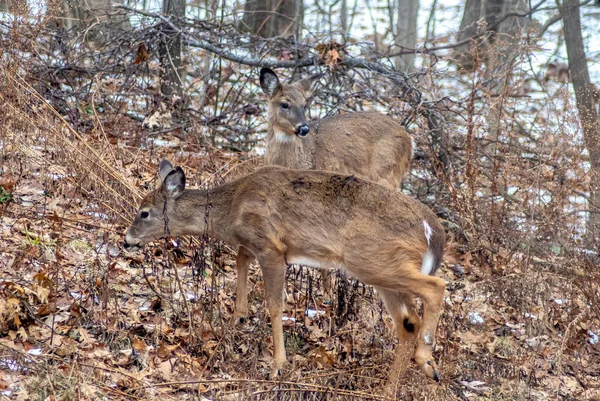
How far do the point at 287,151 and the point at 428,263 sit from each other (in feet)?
10.1

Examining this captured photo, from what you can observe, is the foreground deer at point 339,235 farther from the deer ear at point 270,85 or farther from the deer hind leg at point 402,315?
the deer ear at point 270,85

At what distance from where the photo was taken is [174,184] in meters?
6.87

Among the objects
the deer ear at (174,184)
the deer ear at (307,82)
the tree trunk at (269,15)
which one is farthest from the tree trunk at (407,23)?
the deer ear at (174,184)

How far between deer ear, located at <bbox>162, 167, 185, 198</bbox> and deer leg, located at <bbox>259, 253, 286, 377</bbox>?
0.99m

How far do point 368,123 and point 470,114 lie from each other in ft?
3.80

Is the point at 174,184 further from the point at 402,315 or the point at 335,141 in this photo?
the point at 335,141

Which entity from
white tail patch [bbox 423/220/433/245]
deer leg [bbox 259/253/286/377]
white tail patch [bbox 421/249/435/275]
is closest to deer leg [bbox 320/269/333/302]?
deer leg [bbox 259/253/286/377]

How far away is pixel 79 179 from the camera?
841 centimetres

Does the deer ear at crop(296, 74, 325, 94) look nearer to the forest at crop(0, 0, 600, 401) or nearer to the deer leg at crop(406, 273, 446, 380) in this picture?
the forest at crop(0, 0, 600, 401)

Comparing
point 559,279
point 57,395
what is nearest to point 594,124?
point 559,279

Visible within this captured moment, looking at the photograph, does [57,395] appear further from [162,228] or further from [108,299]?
[162,228]

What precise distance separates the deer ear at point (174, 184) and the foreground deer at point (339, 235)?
0.75ft

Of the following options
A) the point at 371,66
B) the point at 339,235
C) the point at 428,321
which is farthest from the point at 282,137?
the point at 428,321

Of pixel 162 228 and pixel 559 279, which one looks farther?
pixel 559 279
